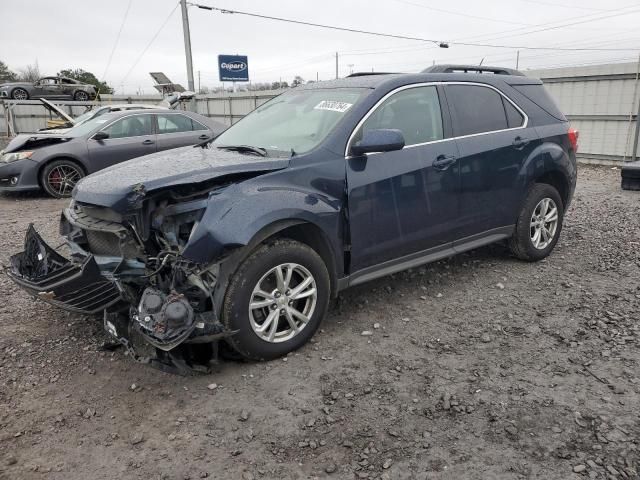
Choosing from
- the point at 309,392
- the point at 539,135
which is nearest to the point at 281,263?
the point at 309,392

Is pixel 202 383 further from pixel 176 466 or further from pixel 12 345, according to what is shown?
pixel 12 345

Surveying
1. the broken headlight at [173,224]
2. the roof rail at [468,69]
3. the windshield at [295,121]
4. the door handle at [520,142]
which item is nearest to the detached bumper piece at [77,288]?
the broken headlight at [173,224]

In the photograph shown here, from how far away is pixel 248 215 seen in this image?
126 inches

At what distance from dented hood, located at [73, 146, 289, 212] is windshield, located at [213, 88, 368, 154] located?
325mm

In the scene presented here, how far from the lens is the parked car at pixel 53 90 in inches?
972

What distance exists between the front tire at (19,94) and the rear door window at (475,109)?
25.8 m

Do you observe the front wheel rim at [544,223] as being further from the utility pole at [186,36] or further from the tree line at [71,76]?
the tree line at [71,76]

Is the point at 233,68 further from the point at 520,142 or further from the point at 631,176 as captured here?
the point at 520,142

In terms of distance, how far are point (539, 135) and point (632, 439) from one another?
125 inches

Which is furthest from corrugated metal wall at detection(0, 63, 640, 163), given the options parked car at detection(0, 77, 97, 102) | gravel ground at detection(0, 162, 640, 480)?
parked car at detection(0, 77, 97, 102)

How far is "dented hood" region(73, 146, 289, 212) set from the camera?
3.21 meters

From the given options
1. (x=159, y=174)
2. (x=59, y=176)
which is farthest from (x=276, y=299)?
(x=59, y=176)

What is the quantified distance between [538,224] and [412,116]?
76.6 inches

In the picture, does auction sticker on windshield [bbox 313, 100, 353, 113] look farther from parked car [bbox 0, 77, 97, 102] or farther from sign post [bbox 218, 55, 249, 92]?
parked car [bbox 0, 77, 97, 102]
